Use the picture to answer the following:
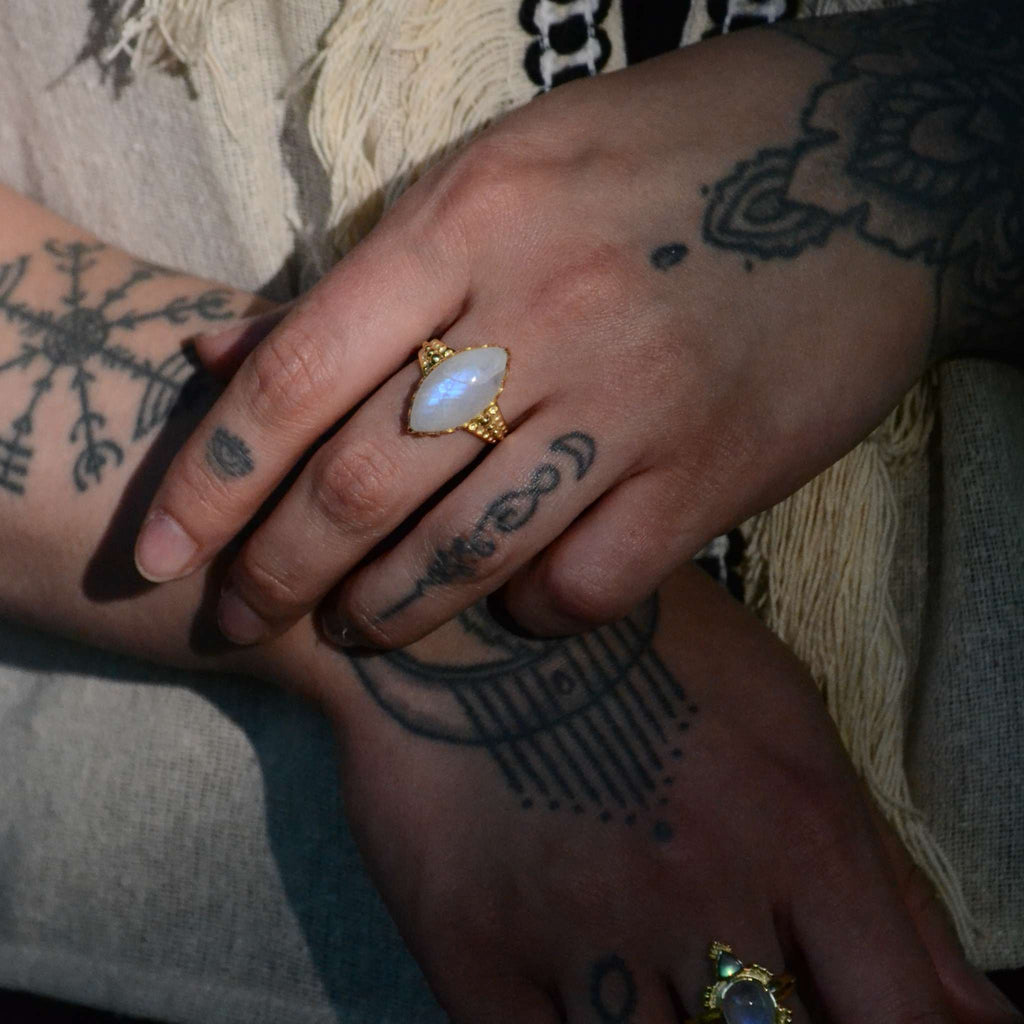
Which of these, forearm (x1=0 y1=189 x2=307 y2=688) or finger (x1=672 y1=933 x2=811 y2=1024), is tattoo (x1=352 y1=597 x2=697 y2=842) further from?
forearm (x1=0 y1=189 x2=307 y2=688)

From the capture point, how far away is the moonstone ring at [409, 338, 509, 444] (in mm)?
786

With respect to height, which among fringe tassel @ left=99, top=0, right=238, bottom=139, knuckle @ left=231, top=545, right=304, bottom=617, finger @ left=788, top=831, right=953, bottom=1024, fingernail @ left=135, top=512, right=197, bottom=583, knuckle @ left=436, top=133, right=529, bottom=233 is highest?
fringe tassel @ left=99, top=0, right=238, bottom=139

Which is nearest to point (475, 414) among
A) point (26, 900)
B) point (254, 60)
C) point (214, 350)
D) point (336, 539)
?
point (336, 539)

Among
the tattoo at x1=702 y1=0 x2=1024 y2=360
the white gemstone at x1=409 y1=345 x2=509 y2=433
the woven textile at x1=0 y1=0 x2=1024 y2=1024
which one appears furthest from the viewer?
the woven textile at x1=0 y1=0 x2=1024 y2=1024

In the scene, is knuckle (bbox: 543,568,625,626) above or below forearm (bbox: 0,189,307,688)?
below

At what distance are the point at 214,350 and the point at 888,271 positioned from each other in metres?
0.60

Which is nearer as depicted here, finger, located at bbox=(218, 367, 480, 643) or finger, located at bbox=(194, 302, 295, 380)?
finger, located at bbox=(218, 367, 480, 643)

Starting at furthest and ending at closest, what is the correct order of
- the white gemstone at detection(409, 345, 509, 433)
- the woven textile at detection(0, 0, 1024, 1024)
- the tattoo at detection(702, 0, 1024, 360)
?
1. the woven textile at detection(0, 0, 1024, 1024)
2. the tattoo at detection(702, 0, 1024, 360)
3. the white gemstone at detection(409, 345, 509, 433)

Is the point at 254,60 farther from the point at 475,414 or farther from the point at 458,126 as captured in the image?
the point at 475,414

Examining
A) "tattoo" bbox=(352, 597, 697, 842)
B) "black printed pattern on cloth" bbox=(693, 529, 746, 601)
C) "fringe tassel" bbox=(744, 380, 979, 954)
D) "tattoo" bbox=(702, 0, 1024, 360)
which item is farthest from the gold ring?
"tattoo" bbox=(702, 0, 1024, 360)

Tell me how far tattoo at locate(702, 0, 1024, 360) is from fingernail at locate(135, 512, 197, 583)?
1.63 ft

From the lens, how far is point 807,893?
0.88 metres

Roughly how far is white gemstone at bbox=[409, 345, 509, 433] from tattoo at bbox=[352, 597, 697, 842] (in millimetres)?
228

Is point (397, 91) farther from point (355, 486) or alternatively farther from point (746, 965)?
point (746, 965)
